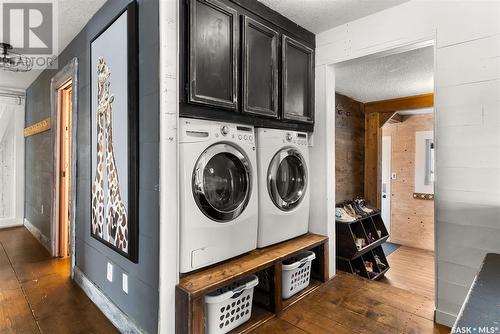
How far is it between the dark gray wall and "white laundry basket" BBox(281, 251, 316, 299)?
3.40ft

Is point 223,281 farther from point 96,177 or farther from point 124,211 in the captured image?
point 96,177

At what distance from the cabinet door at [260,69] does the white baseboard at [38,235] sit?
3.32 meters

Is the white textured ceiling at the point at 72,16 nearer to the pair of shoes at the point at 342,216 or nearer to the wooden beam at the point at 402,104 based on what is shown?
the pair of shoes at the point at 342,216

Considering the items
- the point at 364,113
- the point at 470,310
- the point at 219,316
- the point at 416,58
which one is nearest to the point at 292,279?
the point at 219,316

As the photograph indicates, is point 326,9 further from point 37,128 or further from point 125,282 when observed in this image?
point 37,128

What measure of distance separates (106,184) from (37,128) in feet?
9.77

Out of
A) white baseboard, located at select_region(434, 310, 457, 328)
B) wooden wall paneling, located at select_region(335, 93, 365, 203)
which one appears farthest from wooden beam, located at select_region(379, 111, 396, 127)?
white baseboard, located at select_region(434, 310, 457, 328)

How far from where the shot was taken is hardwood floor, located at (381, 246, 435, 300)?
364cm

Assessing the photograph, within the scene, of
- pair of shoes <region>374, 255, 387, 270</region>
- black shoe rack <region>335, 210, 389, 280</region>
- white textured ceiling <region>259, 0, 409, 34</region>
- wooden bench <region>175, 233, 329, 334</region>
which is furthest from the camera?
pair of shoes <region>374, 255, 387, 270</region>

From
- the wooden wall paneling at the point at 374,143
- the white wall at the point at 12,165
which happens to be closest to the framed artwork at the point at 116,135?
the white wall at the point at 12,165

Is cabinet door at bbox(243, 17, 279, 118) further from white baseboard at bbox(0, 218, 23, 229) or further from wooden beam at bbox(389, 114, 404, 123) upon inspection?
white baseboard at bbox(0, 218, 23, 229)

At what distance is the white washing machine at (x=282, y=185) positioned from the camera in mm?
2100

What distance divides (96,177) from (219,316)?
4.80ft

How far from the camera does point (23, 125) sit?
4812 millimetres
